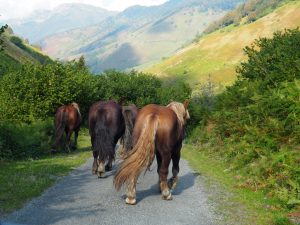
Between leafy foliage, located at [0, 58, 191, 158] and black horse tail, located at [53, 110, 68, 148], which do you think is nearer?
leafy foliage, located at [0, 58, 191, 158]

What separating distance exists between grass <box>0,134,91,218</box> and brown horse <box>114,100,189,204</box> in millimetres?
2871

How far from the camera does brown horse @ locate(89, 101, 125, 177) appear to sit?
46.2ft

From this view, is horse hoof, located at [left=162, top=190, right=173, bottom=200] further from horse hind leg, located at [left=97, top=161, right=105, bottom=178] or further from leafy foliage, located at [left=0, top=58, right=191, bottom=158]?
leafy foliage, located at [left=0, top=58, right=191, bottom=158]

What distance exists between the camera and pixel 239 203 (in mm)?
11547

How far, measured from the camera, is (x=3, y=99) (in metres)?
26.2

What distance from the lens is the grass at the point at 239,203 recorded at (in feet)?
32.7

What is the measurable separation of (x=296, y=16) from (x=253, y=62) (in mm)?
182876

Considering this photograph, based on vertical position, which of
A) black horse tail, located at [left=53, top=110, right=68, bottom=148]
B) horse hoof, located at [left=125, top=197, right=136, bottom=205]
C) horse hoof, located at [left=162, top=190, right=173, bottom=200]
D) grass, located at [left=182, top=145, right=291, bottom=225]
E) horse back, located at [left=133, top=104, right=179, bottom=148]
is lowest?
grass, located at [left=182, top=145, right=291, bottom=225]

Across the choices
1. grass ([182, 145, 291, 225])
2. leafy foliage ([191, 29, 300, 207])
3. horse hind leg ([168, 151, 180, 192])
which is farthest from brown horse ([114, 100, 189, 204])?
leafy foliage ([191, 29, 300, 207])

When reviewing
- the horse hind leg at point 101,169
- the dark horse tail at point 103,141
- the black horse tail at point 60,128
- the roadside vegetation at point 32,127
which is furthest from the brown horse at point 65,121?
the horse hind leg at point 101,169

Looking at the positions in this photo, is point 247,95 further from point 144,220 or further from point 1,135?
point 144,220

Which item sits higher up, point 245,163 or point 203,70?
point 245,163

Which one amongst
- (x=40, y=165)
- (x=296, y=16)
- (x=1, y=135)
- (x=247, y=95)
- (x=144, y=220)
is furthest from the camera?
(x=296, y=16)

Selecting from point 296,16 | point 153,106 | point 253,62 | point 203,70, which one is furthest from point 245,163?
point 296,16
